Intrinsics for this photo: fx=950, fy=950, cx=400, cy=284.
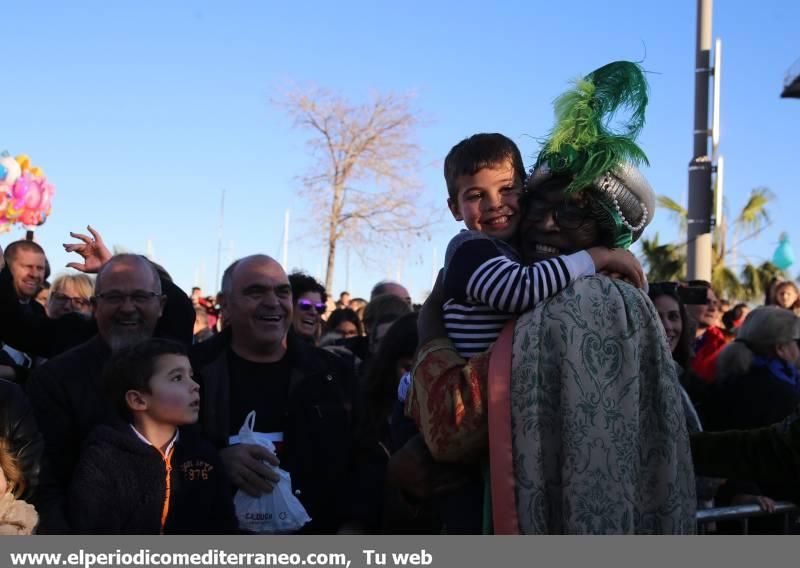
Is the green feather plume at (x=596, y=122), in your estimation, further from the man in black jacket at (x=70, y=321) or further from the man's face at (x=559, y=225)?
the man in black jacket at (x=70, y=321)

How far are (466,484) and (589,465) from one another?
42cm

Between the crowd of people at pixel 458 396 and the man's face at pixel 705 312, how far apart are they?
1.59 metres

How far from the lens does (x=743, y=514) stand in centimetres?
396

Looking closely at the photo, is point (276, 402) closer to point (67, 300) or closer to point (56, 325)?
point (56, 325)

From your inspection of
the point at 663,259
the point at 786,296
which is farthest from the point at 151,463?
the point at 663,259

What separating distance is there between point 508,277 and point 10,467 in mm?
2087

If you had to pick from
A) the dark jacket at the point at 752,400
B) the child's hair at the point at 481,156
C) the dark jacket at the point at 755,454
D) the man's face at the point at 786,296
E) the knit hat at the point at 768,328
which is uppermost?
the man's face at the point at 786,296

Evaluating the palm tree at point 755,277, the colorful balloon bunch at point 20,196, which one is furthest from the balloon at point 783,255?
the colorful balloon bunch at point 20,196

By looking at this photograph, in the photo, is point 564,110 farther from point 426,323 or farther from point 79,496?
point 79,496

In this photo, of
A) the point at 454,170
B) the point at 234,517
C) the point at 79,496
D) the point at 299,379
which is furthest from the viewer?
the point at 299,379

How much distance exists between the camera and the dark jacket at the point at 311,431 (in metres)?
4.05

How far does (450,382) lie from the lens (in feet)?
8.02
